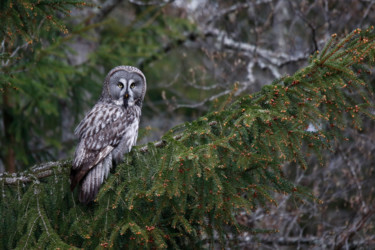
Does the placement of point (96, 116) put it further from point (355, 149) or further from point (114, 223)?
point (355, 149)

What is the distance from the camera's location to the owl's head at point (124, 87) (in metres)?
5.38

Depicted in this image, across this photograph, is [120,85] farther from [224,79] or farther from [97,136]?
[224,79]

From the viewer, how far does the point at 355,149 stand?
26.5 feet

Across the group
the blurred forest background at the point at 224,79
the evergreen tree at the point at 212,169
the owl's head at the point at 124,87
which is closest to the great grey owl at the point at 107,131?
the owl's head at the point at 124,87

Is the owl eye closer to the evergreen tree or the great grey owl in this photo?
the great grey owl

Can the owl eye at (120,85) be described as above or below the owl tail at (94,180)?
above

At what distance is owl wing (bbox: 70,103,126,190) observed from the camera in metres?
4.43

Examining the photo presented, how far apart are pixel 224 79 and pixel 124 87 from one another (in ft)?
8.57

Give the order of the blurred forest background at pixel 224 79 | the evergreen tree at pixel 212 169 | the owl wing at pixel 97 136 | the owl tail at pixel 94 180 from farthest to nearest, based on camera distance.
A: the blurred forest background at pixel 224 79, the owl wing at pixel 97 136, the owl tail at pixel 94 180, the evergreen tree at pixel 212 169

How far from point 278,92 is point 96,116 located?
2.17 metres

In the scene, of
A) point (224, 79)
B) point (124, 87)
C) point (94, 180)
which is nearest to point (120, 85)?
point (124, 87)

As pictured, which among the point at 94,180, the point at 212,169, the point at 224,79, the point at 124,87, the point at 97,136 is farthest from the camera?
the point at 224,79

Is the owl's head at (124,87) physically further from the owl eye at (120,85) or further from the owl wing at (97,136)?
the owl wing at (97,136)

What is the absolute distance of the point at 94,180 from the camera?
454cm
